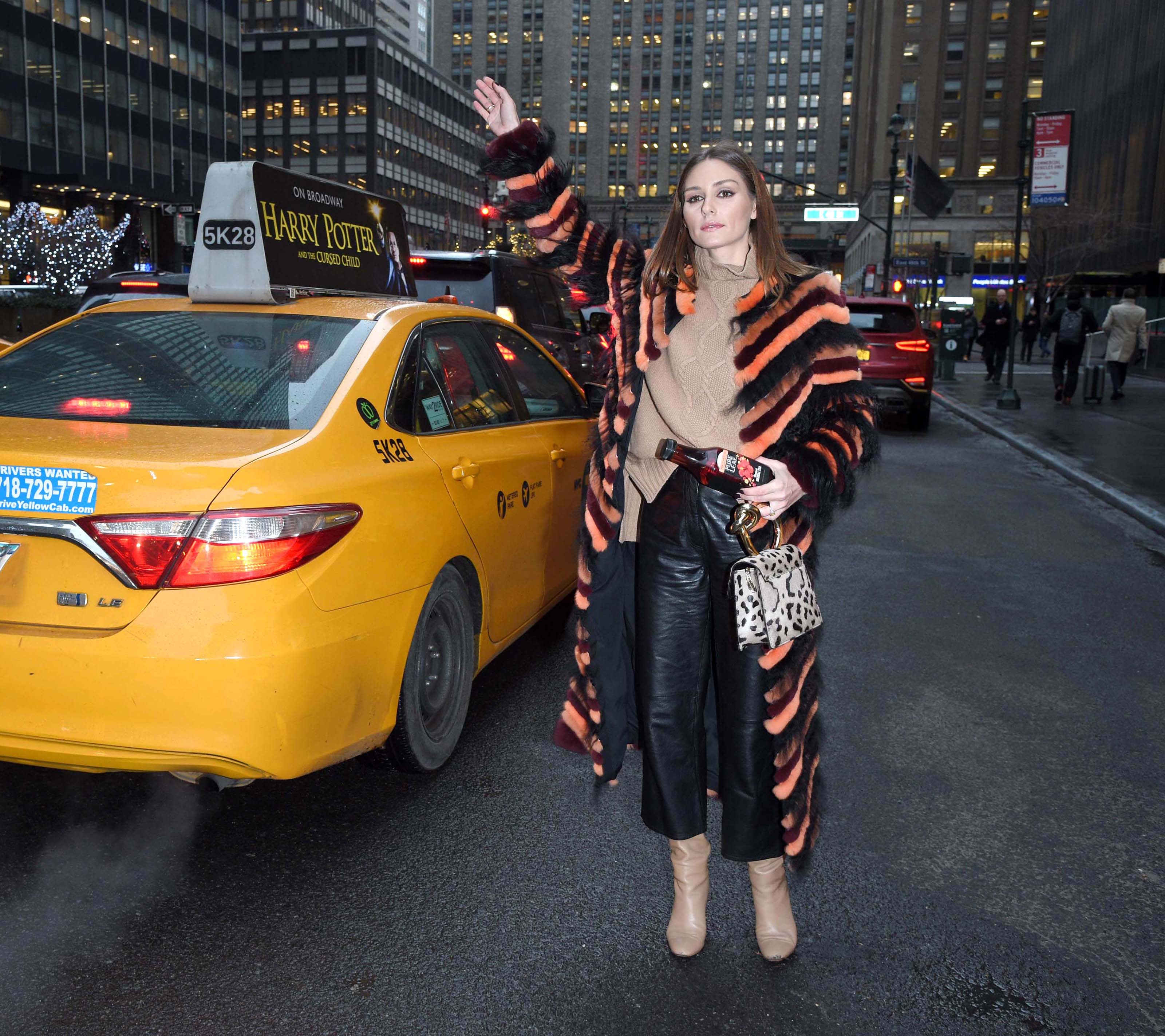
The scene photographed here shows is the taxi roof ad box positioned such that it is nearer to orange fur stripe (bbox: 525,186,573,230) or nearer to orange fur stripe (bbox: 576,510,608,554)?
orange fur stripe (bbox: 525,186,573,230)

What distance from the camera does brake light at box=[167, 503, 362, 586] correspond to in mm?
2766

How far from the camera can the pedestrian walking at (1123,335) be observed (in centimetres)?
1905

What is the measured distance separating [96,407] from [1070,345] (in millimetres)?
18703

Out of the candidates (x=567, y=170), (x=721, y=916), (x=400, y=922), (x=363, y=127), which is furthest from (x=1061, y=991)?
(x=363, y=127)

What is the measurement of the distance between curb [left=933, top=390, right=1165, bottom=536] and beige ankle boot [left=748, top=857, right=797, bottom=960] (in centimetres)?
707

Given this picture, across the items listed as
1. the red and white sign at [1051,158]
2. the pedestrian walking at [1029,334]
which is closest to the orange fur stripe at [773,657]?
the red and white sign at [1051,158]

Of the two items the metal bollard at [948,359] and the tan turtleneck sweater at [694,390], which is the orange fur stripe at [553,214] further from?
the metal bollard at [948,359]

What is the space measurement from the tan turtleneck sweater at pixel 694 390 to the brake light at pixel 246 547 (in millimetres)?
855

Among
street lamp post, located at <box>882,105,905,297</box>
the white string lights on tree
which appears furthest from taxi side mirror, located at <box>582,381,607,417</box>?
the white string lights on tree

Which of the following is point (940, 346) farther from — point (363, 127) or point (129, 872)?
point (363, 127)

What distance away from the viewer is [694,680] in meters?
2.73

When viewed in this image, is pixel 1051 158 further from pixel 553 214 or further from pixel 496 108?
pixel 553 214

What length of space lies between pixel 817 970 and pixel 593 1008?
59cm

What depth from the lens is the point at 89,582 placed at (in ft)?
9.15
